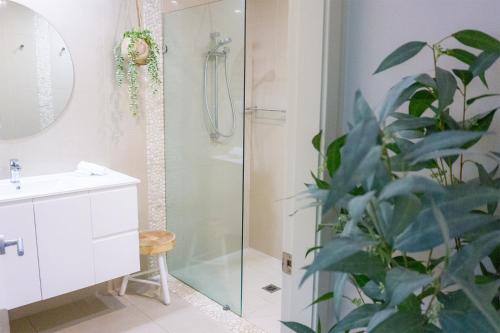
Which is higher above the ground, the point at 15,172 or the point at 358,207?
the point at 358,207

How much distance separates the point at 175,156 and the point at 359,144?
2.82 meters

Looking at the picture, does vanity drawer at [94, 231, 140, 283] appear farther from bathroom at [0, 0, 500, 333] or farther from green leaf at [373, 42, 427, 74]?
green leaf at [373, 42, 427, 74]

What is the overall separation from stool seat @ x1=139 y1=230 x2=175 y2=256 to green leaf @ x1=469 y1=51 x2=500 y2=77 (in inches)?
95.1

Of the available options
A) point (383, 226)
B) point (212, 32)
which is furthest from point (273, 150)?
point (383, 226)

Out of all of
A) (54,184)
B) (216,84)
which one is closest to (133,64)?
(216,84)

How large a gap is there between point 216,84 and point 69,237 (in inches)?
54.3

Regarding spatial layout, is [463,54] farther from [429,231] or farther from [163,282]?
[163,282]

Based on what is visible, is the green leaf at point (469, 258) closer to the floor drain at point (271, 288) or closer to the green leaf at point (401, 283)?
the green leaf at point (401, 283)

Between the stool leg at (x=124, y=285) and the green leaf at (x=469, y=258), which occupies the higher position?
the green leaf at (x=469, y=258)

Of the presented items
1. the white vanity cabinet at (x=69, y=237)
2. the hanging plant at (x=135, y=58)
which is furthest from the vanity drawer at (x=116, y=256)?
the hanging plant at (x=135, y=58)

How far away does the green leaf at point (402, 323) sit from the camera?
512mm

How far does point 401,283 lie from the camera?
1.55 ft

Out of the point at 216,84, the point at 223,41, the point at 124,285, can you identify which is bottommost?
the point at 124,285

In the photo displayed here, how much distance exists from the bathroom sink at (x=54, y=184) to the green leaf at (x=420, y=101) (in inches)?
79.8
